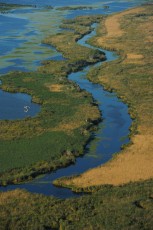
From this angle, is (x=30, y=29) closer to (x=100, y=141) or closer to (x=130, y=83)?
(x=130, y=83)

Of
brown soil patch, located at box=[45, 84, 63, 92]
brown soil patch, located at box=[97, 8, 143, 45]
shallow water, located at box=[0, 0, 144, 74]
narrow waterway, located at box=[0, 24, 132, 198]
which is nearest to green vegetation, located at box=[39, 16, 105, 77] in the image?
shallow water, located at box=[0, 0, 144, 74]

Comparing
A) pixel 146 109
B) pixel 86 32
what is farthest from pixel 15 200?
pixel 86 32

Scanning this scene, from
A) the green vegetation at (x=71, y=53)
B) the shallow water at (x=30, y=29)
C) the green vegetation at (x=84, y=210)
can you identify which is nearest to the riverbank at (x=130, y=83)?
the green vegetation at (x=84, y=210)

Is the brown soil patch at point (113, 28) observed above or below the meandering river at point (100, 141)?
above

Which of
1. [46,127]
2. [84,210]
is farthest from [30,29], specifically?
[84,210]

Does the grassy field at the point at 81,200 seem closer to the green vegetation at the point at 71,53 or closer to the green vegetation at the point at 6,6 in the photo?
the green vegetation at the point at 71,53

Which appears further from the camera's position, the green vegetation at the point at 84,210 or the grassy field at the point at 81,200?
the grassy field at the point at 81,200

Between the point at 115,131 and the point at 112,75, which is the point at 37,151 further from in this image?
the point at 112,75
